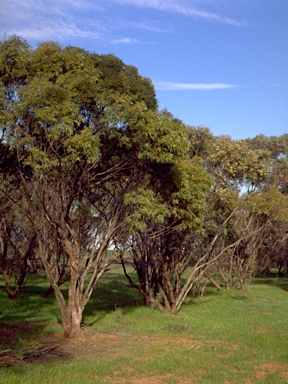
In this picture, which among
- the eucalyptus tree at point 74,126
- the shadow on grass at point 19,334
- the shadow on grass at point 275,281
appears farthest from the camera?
the shadow on grass at point 275,281

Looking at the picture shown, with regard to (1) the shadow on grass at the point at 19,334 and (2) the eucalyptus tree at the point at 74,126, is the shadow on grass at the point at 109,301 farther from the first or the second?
(2) the eucalyptus tree at the point at 74,126

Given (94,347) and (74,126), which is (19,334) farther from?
(74,126)

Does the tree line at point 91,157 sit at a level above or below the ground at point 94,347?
above

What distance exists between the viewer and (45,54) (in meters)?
13.3

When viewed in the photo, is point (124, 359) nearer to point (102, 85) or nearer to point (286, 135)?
point (102, 85)

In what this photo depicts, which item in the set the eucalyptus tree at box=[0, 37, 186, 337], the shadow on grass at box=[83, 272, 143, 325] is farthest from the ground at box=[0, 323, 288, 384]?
the shadow on grass at box=[83, 272, 143, 325]

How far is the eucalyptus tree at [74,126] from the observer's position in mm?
12141

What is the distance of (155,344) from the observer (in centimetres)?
1313

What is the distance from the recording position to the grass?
9570 millimetres

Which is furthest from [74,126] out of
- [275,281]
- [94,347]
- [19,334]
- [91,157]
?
[275,281]

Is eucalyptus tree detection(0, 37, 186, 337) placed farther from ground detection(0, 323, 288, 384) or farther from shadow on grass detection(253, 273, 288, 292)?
shadow on grass detection(253, 273, 288, 292)

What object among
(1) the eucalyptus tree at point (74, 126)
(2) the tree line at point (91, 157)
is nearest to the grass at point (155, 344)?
(2) the tree line at point (91, 157)

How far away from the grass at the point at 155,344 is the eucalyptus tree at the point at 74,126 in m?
1.94

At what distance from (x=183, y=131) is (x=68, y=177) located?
4.05 m
